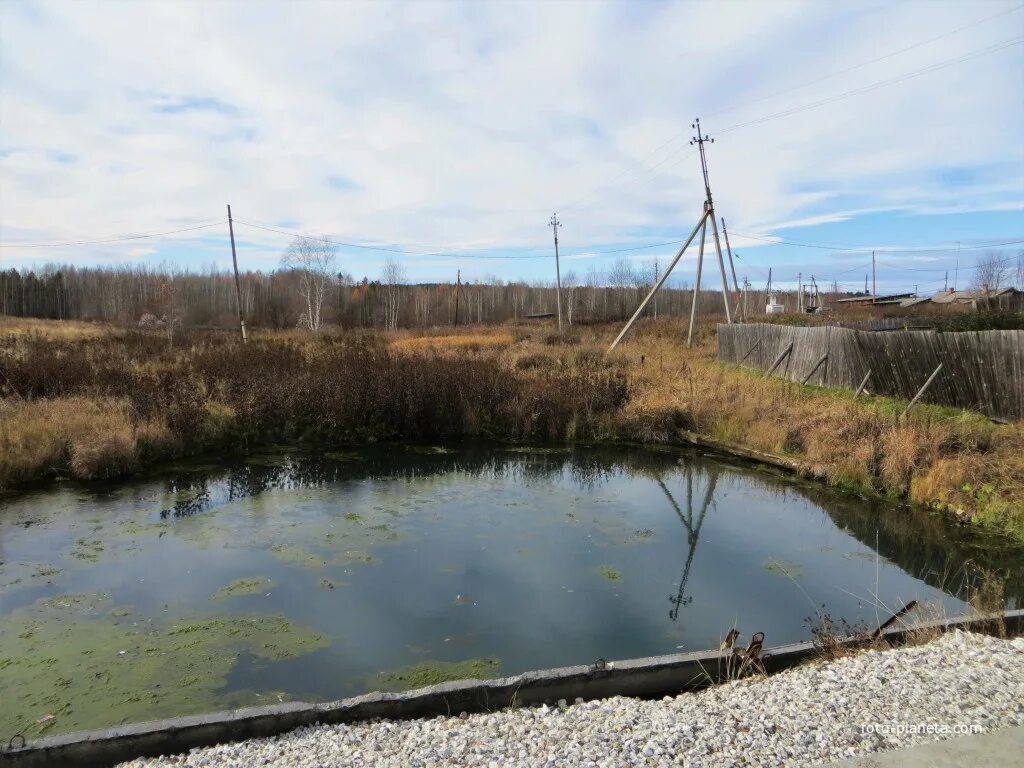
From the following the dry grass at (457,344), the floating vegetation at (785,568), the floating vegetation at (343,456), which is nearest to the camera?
the floating vegetation at (785,568)

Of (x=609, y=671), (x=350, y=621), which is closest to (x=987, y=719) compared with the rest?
(x=609, y=671)

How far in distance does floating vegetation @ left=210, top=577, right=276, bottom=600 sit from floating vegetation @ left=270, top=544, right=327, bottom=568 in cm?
49

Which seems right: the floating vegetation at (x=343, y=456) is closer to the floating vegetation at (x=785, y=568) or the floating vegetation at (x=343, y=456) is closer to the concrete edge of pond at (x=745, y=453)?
the concrete edge of pond at (x=745, y=453)

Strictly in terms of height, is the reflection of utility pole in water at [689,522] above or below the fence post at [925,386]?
below

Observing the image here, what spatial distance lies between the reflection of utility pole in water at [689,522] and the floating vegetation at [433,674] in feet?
5.97

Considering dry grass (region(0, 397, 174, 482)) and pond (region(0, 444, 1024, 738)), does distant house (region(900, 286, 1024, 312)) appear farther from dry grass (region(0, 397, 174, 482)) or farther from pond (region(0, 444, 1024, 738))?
dry grass (region(0, 397, 174, 482))

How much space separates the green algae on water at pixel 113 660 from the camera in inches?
177

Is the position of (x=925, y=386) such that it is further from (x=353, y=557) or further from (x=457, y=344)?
(x=457, y=344)

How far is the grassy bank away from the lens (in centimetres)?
967

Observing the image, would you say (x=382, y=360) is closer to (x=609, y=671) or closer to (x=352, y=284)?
(x=609, y=671)

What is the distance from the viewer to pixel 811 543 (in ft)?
27.0

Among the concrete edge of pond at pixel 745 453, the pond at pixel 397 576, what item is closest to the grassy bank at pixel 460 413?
the concrete edge of pond at pixel 745 453

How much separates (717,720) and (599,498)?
21.5 ft

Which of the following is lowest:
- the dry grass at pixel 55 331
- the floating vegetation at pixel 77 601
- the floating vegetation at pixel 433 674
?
the floating vegetation at pixel 433 674
